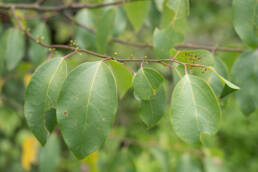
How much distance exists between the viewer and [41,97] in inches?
27.3

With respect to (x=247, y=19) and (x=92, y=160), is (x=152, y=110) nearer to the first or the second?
(x=247, y=19)

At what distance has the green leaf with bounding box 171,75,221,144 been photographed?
61cm

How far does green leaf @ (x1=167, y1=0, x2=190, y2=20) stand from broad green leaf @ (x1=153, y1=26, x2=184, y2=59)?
53 mm

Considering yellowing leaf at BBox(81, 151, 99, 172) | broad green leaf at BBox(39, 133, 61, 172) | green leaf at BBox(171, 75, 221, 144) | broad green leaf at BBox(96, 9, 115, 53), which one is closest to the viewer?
green leaf at BBox(171, 75, 221, 144)

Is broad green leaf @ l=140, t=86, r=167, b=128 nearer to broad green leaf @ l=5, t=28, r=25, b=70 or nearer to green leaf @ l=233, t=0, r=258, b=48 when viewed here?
green leaf @ l=233, t=0, r=258, b=48

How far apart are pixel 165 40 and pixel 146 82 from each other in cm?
26

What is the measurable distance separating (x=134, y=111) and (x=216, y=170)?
3.07 metres

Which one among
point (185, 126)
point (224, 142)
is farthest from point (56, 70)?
point (224, 142)

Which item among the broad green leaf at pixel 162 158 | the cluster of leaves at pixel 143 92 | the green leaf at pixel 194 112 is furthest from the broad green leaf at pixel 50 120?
the broad green leaf at pixel 162 158

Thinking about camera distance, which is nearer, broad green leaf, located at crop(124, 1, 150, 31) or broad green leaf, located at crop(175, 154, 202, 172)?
broad green leaf, located at crop(124, 1, 150, 31)

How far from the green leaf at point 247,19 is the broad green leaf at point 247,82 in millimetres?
185

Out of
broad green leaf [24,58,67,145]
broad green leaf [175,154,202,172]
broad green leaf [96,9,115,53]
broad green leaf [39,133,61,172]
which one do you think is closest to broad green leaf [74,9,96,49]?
broad green leaf [96,9,115,53]

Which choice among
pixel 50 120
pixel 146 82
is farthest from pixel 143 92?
pixel 50 120

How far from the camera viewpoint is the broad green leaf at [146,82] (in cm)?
70
